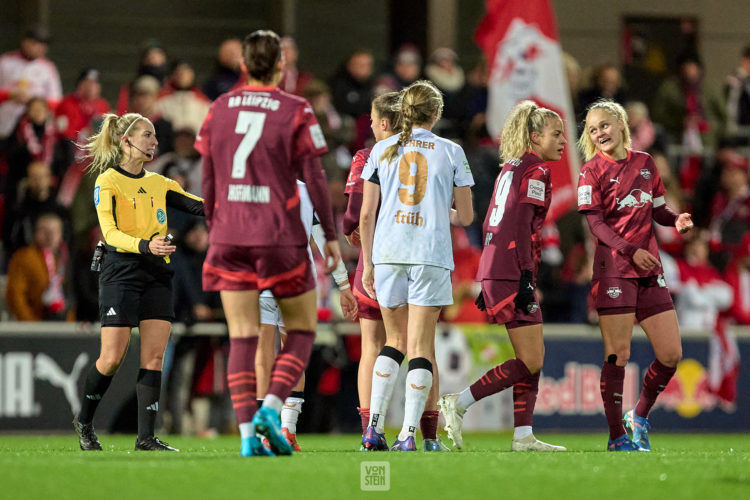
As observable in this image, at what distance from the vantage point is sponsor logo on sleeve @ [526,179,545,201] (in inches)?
334

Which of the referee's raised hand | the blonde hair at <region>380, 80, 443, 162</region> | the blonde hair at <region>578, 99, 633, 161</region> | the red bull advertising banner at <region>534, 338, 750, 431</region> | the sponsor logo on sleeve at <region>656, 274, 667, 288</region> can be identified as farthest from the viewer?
the red bull advertising banner at <region>534, 338, 750, 431</region>

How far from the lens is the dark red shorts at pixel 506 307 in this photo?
27.7ft

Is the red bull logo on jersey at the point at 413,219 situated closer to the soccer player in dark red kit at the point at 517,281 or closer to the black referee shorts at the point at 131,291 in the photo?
the soccer player in dark red kit at the point at 517,281

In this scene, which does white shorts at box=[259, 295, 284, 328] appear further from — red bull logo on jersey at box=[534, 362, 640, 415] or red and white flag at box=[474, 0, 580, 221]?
red and white flag at box=[474, 0, 580, 221]

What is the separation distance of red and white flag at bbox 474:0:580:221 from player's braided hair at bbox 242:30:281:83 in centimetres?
915

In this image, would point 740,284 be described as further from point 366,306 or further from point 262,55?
point 262,55

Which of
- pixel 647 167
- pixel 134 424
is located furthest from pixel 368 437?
pixel 134 424

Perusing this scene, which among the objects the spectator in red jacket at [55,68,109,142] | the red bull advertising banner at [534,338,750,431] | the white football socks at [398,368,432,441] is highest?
the spectator in red jacket at [55,68,109,142]

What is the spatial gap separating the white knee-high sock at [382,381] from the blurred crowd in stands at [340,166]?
224 inches

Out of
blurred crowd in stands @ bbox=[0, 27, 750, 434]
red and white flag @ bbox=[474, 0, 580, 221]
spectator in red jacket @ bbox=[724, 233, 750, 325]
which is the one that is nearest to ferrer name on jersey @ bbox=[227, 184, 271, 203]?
blurred crowd in stands @ bbox=[0, 27, 750, 434]

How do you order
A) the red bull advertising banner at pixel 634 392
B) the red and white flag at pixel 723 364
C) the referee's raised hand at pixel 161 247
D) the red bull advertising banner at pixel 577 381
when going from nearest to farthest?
1. the referee's raised hand at pixel 161 247
2. the red bull advertising banner at pixel 577 381
3. the red bull advertising banner at pixel 634 392
4. the red and white flag at pixel 723 364

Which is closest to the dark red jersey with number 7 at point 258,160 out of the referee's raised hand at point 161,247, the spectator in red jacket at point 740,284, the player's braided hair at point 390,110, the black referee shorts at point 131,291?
the referee's raised hand at point 161,247

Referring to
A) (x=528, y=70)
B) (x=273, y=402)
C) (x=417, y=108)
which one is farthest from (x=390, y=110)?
(x=528, y=70)

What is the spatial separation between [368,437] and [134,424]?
18.5 feet
